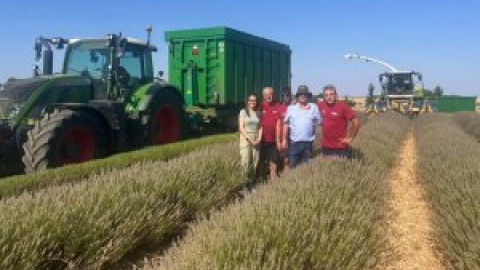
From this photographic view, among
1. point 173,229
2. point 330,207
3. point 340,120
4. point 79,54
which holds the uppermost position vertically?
point 79,54

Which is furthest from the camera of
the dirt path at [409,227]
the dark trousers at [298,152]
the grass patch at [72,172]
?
the dark trousers at [298,152]

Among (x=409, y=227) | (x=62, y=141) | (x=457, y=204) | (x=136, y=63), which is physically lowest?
(x=409, y=227)

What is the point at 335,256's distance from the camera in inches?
152

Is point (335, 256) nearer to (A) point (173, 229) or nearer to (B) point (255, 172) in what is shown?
(A) point (173, 229)

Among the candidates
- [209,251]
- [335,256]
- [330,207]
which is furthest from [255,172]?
[209,251]

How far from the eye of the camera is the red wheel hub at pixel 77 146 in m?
8.15

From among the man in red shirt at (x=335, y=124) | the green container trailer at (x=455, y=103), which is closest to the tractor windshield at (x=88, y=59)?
the man in red shirt at (x=335, y=124)

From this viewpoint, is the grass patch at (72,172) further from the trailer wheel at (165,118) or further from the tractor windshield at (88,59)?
the tractor windshield at (88,59)

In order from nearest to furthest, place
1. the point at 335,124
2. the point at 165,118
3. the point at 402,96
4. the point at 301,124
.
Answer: the point at 335,124 → the point at 301,124 → the point at 165,118 → the point at 402,96

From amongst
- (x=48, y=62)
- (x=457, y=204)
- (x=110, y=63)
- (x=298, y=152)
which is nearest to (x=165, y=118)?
(x=110, y=63)

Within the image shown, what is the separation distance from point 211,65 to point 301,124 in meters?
6.95

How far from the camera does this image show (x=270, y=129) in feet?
25.8

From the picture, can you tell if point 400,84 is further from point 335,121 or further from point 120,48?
point 335,121

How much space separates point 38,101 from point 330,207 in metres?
5.66
